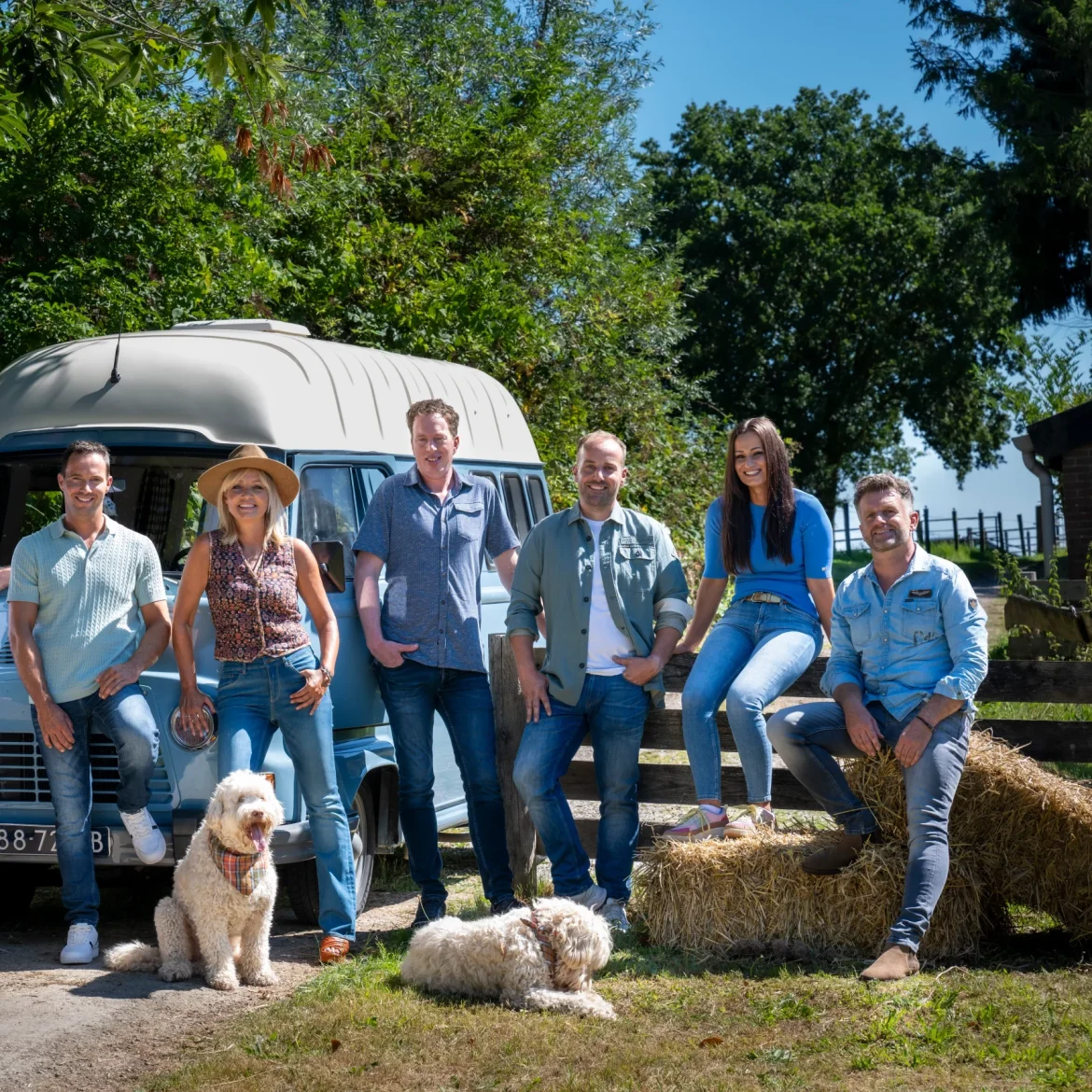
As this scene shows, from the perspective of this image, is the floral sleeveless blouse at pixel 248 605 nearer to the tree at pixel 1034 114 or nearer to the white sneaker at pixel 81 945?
the white sneaker at pixel 81 945

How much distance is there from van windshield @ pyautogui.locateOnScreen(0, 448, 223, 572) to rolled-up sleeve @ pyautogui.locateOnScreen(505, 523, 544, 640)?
1534 mm

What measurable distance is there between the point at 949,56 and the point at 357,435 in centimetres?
2365

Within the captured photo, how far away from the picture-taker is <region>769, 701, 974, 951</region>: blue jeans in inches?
226

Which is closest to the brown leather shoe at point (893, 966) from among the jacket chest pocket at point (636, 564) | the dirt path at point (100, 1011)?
A: the jacket chest pocket at point (636, 564)

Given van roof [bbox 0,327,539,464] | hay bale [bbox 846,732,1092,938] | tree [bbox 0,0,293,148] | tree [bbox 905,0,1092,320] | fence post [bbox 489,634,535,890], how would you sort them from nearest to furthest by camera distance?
hay bale [bbox 846,732,1092,938] < van roof [bbox 0,327,539,464] < fence post [bbox 489,634,535,890] < tree [bbox 0,0,293,148] < tree [bbox 905,0,1092,320]

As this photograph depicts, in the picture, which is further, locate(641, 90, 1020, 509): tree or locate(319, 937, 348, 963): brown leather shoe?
locate(641, 90, 1020, 509): tree

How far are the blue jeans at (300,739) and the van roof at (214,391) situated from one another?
1288mm

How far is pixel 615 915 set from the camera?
6.50m

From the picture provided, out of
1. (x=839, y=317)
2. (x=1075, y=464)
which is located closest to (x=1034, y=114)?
(x=1075, y=464)

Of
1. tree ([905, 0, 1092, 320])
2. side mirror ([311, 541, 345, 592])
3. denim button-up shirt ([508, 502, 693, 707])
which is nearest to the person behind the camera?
denim button-up shirt ([508, 502, 693, 707])

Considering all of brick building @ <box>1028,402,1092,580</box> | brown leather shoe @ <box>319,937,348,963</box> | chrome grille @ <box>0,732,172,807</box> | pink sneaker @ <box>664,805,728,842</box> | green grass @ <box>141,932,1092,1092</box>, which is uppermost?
brick building @ <box>1028,402,1092,580</box>

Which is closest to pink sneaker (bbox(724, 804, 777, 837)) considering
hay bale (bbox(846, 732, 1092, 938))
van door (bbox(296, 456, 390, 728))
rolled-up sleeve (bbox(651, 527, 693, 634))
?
hay bale (bbox(846, 732, 1092, 938))

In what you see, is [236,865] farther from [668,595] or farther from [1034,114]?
[1034,114]

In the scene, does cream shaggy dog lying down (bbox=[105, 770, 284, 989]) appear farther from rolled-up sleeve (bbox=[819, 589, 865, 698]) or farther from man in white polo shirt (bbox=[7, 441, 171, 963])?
rolled-up sleeve (bbox=[819, 589, 865, 698])
